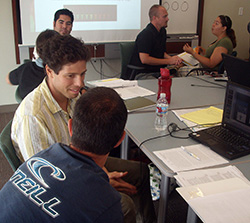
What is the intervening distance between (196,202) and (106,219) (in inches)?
13.5

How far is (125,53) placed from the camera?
3.50m

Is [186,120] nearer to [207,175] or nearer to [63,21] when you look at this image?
[207,175]

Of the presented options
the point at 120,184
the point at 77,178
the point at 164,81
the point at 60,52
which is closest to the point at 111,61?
the point at 164,81

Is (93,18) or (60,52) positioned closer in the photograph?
(60,52)

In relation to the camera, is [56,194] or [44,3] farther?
[44,3]

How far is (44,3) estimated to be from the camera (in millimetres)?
3555

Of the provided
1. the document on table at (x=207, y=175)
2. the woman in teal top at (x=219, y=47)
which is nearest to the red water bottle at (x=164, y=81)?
the document on table at (x=207, y=175)

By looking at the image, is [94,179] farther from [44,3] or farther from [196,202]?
[44,3]

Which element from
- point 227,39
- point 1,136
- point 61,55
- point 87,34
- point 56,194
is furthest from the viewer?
point 87,34

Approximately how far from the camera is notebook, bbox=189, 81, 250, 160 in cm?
134

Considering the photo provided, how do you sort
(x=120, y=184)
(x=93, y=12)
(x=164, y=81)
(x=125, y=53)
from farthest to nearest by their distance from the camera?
(x=93, y=12), (x=125, y=53), (x=164, y=81), (x=120, y=184)

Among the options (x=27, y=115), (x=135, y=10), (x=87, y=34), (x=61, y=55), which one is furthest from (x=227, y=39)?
(x=27, y=115)

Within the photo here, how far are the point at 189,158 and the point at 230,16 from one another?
399cm

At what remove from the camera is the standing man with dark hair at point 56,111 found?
1235mm
